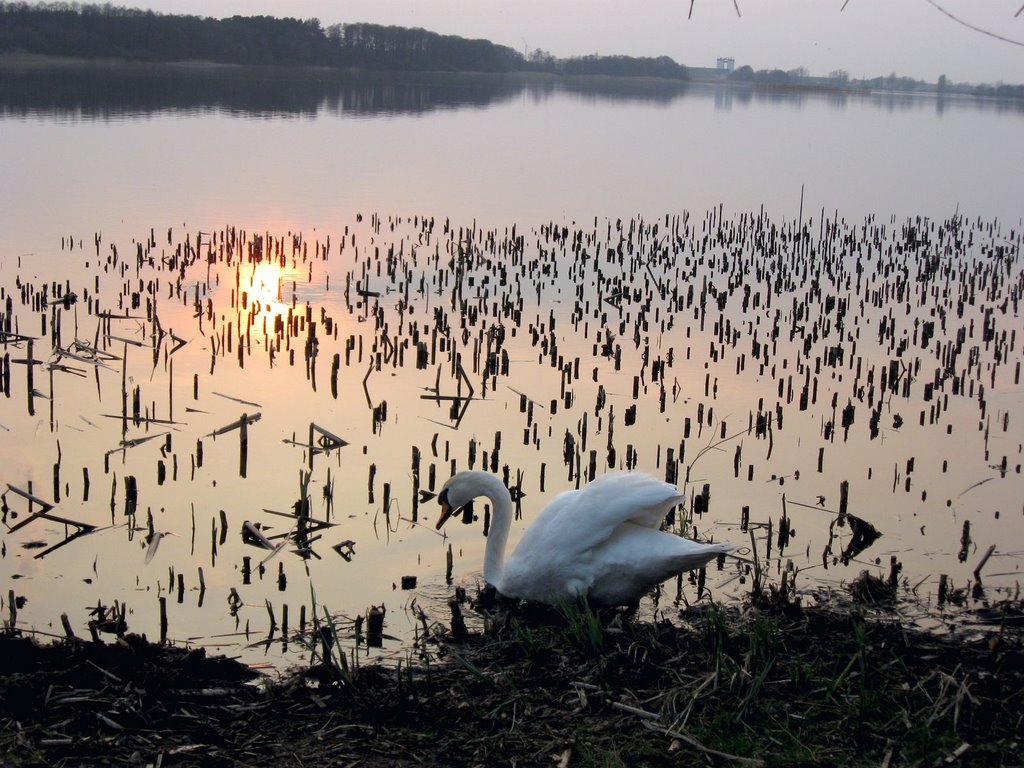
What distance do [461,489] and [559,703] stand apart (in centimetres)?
212

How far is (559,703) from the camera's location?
5.05m

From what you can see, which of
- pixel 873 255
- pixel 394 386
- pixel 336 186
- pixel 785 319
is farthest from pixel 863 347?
pixel 336 186

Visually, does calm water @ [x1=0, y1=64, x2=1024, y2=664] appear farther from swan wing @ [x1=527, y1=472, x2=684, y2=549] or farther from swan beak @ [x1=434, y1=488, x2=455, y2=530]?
swan wing @ [x1=527, y1=472, x2=684, y2=549]

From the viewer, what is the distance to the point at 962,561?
24.5 feet

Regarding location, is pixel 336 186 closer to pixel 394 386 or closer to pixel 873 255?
pixel 873 255

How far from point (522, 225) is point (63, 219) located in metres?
7.59

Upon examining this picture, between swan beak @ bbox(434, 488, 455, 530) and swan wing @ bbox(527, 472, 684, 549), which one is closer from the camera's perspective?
swan wing @ bbox(527, 472, 684, 549)

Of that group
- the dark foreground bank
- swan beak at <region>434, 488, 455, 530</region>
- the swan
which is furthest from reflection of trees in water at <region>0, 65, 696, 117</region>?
the dark foreground bank

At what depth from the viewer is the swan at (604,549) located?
6246 millimetres

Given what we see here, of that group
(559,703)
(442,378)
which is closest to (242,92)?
(442,378)

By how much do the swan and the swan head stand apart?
1.65ft

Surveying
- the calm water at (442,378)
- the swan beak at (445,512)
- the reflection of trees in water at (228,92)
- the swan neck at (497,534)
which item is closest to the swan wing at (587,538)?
the swan neck at (497,534)

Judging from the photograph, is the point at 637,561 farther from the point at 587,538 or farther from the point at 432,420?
the point at 432,420

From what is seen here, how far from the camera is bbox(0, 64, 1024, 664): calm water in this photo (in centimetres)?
715
